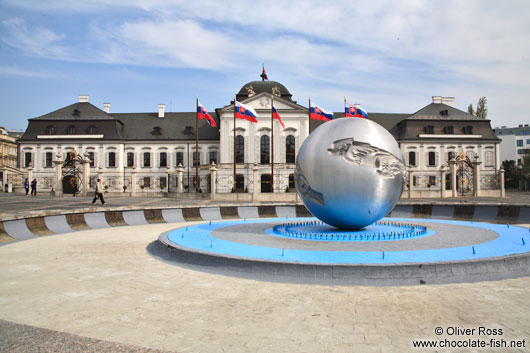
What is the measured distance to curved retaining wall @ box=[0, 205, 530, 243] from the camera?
1344cm

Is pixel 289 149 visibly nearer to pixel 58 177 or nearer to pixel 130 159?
pixel 130 159

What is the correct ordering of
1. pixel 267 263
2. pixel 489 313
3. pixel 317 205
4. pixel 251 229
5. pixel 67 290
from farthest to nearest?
pixel 251 229 < pixel 317 205 < pixel 267 263 < pixel 67 290 < pixel 489 313

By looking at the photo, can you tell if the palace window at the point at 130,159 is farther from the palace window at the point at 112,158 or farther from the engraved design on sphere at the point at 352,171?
the engraved design on sphere at the point at 352,171

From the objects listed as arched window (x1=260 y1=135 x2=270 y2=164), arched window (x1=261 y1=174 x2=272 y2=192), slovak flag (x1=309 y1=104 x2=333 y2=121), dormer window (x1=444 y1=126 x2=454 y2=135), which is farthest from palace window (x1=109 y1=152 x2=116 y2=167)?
dormer window (x1=444 y1=126 x2=454 y2=135)

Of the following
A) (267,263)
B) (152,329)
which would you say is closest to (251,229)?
(267,263)

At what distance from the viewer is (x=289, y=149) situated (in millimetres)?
53000

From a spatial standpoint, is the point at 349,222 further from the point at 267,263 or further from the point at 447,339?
the point at 447,339

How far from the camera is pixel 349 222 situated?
1088 cm

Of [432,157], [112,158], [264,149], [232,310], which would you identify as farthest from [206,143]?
[232,310]

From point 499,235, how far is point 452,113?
169 feet

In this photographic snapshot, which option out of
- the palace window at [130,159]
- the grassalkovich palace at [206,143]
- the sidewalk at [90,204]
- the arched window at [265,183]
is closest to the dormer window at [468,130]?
the grassalkovich palace at [206,143]

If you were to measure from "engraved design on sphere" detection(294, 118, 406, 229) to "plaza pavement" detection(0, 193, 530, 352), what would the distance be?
371 centimetres

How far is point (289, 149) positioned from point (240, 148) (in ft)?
20.2

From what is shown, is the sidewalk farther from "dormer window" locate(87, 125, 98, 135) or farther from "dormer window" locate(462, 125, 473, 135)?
"dormer window" locate(462, 125, 473, 135)
